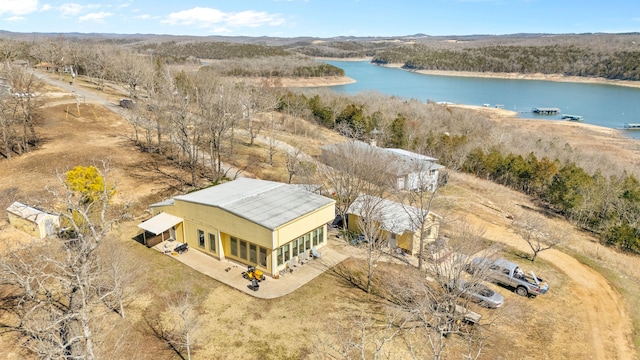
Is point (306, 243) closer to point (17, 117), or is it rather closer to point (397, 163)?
point (397, 163)

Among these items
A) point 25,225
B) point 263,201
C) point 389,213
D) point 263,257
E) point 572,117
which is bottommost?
point 572,117

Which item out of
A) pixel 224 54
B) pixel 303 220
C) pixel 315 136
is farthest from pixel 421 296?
pixel 224 54

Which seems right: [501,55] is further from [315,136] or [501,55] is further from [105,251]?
[105,251]

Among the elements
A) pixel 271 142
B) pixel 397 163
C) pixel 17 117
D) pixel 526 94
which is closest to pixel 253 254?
pixel 397 163

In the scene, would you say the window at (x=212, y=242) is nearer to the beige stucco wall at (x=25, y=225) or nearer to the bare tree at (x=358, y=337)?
the bare tree at (x=358, y=337)

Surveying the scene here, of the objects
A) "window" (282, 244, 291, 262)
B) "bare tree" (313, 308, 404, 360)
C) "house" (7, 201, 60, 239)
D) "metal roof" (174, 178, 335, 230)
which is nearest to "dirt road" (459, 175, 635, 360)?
"bare tree" (313, 308, 404, 360)

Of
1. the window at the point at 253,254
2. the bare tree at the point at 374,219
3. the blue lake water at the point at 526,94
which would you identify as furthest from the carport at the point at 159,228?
the blue lake water at the point at 526,94
